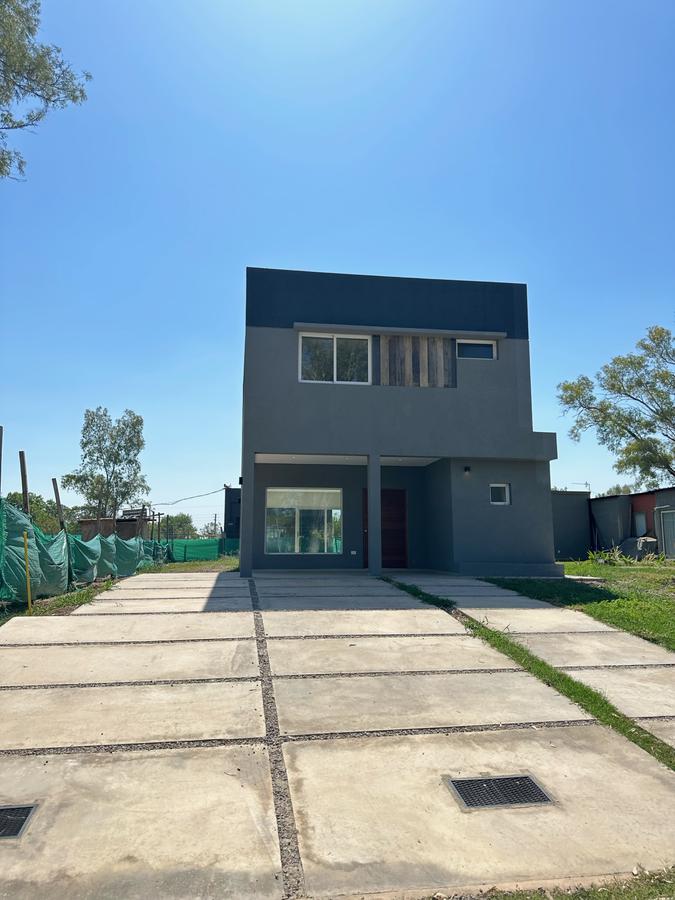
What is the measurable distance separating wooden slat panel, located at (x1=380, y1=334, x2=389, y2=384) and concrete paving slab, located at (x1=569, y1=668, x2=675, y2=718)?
27.8 ft

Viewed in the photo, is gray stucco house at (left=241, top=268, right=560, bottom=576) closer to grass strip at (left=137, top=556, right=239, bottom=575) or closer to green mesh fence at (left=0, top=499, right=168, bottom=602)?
green mesh fence at (left=0, top=499, right=168, bottom=602)

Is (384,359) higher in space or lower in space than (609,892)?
higher

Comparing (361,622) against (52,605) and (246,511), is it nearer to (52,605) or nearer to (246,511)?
(52,605)

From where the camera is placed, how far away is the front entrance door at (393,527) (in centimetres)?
1522

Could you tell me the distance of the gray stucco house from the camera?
1276 centimetres

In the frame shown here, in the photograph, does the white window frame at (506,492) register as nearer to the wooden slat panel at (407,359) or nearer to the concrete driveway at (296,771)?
the wooden slat panel at (407,359)

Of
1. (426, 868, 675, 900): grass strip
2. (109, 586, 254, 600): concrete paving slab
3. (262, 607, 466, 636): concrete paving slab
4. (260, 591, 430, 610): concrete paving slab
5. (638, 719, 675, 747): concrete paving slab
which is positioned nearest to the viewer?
(426, 868, 675, 900): grass strip

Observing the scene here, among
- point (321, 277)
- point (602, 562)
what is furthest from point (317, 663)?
point (602, 562)

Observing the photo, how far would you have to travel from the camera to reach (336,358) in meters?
13.3

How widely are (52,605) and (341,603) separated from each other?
439 centimetres

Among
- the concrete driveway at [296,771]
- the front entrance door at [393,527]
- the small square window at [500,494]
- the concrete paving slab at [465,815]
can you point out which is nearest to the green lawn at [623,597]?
the concrete driveway at [296,771]

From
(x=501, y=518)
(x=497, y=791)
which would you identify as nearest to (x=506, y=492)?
(x=501, y=518)

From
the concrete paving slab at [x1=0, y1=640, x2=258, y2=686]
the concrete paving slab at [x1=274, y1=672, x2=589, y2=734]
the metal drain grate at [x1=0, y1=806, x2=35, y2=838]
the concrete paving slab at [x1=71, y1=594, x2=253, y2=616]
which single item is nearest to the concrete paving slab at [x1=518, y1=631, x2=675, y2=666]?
the concrete paving slab at [x1=274, y1=672, x2=589, y2=734]

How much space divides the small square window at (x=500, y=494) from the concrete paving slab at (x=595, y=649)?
19.9 ft
